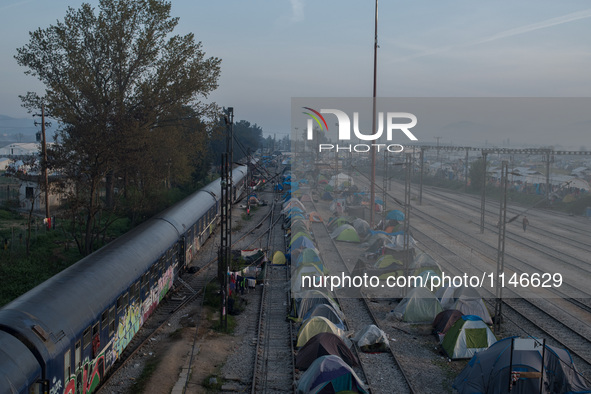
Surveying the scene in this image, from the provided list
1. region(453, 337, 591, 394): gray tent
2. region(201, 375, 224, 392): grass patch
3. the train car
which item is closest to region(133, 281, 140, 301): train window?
the train car

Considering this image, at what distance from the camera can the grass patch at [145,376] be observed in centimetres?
1036

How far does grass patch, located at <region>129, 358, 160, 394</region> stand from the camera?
1036 cm

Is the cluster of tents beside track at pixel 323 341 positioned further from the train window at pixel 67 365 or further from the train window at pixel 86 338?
the train window at pixel 67 365

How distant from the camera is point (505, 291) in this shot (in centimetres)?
1880

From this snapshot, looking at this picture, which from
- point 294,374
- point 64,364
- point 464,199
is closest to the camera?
point 64,364

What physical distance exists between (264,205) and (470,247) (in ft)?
73.8

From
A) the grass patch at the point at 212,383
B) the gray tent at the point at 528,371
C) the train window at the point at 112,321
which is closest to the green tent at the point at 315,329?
the grass patch at the point at 212,383

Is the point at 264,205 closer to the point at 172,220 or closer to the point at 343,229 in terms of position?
the point at 343,229

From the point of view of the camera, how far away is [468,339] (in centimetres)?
1295

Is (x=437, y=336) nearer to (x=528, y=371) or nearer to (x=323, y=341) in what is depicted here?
(x=323, y=341)

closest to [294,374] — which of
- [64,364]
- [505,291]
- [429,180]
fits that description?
[64,364]

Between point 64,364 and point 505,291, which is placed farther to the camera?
point 505,291

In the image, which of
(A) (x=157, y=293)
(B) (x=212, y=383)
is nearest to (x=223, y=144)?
(A) (x=157, y=293)

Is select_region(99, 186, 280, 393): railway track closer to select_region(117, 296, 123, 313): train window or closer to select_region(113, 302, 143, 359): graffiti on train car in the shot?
select_region(113, 302, 143, 359): graffiti on train car
